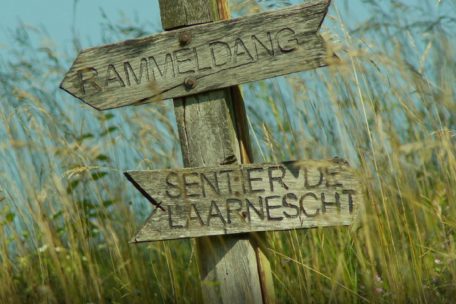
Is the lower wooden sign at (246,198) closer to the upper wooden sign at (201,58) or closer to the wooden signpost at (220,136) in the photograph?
the wooden signpost at (220,136)

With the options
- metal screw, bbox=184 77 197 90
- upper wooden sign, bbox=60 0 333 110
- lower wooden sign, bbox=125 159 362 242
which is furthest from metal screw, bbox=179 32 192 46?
lower wooden sign, bbox=125 159 362 242

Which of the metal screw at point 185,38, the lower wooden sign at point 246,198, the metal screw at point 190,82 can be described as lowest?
the lower wooden sign at point 246,198

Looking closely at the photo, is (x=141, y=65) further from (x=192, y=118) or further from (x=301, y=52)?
(x=301, y=52)

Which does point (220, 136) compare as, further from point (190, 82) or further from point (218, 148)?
point (190, 82)

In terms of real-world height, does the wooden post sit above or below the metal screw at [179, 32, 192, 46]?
below

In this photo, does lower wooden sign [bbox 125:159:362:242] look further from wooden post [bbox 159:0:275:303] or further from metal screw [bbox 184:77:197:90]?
metal screw [bbox 184:77:197:90]

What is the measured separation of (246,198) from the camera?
9.26ft

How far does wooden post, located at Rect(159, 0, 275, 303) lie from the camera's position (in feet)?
9.44

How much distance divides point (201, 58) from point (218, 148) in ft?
0.91

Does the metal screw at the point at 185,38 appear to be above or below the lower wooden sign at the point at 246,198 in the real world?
above

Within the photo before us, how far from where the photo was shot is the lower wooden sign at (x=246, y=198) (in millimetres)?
2777

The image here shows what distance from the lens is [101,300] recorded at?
11.2 feet

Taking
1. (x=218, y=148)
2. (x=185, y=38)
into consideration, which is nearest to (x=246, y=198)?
(x=218, y=148)

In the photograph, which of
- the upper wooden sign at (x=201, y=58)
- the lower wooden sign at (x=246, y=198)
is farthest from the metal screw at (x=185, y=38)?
the lower wooden sign at (x=246, y=198)
